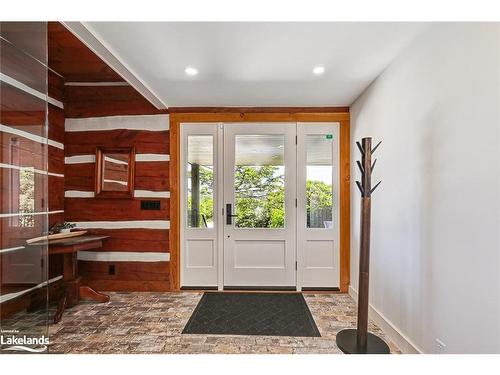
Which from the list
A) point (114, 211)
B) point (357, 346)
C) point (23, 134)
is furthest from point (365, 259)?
point (114, 211)

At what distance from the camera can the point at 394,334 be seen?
2.29 m

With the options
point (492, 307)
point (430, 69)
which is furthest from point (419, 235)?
point (430, 69)

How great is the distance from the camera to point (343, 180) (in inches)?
140

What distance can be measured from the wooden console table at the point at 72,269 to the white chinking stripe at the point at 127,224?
325mm

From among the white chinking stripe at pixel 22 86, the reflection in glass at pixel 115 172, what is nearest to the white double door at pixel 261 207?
the reflection in glass at pixel 115 172

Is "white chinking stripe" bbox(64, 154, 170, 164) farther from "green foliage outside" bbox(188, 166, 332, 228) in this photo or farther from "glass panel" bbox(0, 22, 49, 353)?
"glass panel" bbox(0, 22, 49, 353)

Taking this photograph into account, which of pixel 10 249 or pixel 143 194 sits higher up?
pixel 143 194

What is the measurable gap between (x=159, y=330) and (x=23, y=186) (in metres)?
1.73

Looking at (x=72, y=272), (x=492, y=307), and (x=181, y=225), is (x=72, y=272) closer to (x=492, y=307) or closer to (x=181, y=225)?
(x=181, y=225)

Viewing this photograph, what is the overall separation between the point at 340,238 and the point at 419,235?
1631mm

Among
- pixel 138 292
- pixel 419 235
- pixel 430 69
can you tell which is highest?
pixel 430 69

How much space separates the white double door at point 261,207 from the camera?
141 inches

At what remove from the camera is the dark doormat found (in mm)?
2516

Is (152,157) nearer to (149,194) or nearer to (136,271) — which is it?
(149,194)
